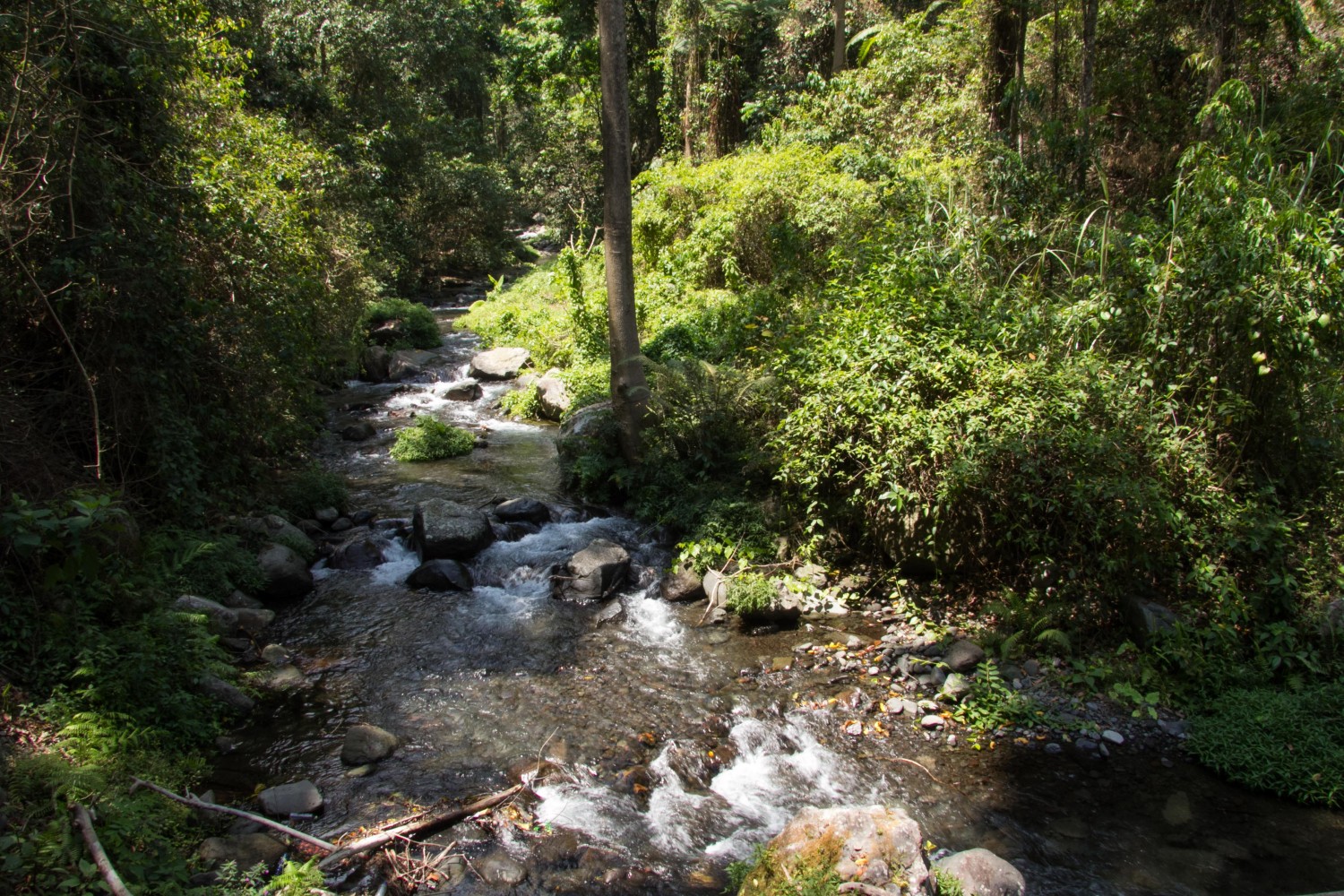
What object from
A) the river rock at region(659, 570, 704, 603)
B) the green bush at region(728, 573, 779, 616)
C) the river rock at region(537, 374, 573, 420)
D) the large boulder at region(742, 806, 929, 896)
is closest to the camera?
the large boulder at region(742, 806, 929, 896)

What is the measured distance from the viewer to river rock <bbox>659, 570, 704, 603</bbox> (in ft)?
26.2

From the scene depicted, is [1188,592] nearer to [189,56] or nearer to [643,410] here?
[643,410]

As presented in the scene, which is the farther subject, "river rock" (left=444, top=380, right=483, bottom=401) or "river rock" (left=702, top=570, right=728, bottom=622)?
"river rock" (left=444, top=380, right=483, bottom=401)

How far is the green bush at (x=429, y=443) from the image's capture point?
1192 centimetres

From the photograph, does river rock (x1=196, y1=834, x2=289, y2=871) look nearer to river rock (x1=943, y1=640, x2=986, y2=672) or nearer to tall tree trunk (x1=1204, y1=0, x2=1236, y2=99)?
river rock (x1=943, y1=640, x2=986, y2=672)

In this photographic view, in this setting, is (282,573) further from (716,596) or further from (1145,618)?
(1145,618)

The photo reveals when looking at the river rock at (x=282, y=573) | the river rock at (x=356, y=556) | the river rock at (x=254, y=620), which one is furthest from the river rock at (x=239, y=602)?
the river rock at (x=356, y=556)

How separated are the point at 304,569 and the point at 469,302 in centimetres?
1953

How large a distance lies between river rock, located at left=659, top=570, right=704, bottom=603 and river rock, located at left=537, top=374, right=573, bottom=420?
19.0ft

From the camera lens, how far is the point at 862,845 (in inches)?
154

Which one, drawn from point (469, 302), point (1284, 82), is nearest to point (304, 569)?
point (1284, 82)

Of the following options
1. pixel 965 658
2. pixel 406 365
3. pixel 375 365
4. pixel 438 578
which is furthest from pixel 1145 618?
pixel 375 365

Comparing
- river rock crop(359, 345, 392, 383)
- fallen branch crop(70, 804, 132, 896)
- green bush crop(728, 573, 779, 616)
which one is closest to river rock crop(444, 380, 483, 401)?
river rock crop(359, 345, 392, 383)

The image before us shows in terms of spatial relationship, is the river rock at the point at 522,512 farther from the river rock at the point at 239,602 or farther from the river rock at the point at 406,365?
the river rock at the point at 406,365
